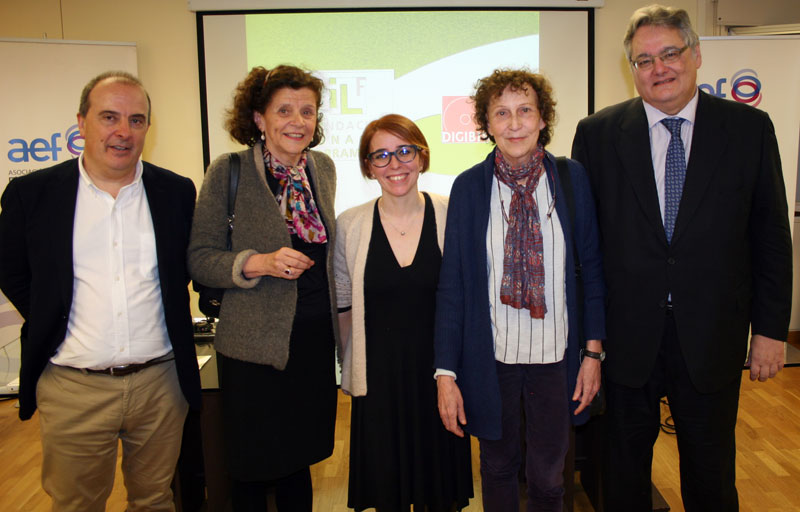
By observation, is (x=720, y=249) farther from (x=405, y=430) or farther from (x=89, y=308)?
(x=89, y=308)

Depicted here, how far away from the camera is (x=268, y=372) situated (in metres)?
1.70

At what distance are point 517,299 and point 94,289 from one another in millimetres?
1315

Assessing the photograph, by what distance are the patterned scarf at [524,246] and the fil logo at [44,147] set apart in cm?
365

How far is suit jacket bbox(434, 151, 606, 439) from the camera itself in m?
1.63

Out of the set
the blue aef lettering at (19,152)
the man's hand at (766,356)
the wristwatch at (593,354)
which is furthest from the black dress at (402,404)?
the blue aef lettering at (19,152)

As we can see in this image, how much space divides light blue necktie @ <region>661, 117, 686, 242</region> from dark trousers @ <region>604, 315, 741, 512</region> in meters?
0.32

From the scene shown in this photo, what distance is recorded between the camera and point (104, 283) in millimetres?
1613

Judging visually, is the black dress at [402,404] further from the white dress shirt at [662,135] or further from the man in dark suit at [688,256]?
the white dress shirt at [662,135]

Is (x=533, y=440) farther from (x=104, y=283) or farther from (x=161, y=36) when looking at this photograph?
(x=161, y=36)

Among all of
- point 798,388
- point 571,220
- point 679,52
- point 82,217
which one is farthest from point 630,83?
point 82,217

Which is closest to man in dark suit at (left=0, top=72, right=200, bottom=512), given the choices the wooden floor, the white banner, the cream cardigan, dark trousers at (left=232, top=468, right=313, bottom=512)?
dark trousers at (left=232, top=468, right=313, bottom=512)

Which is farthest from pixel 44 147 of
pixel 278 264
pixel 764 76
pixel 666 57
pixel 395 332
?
pixel 764 76

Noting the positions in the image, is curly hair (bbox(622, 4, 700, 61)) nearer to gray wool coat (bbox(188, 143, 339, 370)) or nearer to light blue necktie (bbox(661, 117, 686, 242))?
light blue necktie (bbox(661, 117, 686, 242))

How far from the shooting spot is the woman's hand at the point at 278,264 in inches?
61.4
